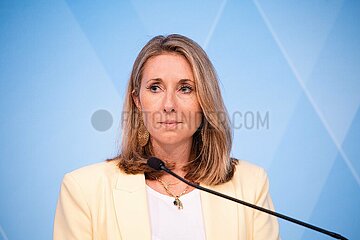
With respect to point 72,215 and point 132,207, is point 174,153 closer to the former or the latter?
point 132,207

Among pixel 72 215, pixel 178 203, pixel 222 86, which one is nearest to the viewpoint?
pixel 72 215

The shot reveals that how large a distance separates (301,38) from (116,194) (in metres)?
1.37

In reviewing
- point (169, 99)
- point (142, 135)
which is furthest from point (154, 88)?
point (142, 135)

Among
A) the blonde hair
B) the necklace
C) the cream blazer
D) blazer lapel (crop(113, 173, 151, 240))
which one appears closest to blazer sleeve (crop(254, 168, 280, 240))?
the cream blazer

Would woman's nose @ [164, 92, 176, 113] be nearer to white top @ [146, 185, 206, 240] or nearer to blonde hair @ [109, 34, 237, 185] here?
blonde hair @ [109, 34, 237, 185]

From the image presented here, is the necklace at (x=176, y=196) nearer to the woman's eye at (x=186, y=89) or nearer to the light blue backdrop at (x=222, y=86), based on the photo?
the woman's eye at (x=186, y=89)

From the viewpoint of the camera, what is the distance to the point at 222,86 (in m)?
2.51

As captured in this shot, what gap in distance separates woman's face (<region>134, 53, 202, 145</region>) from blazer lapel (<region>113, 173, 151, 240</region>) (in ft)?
0.57

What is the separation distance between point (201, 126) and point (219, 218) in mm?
396

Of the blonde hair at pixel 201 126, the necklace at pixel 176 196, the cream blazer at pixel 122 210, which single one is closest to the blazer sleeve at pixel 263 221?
the cream blazer at pixel 122 210

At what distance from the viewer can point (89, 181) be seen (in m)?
1.73

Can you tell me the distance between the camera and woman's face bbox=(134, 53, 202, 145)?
1.77 metres

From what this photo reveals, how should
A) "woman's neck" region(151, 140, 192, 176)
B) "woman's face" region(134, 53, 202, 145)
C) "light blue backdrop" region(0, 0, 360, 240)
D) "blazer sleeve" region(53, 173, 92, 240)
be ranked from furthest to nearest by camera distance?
1. "light blue backdrop" region(0, 0, 360, 240)
2. "woman's neck" region(151, 140, 192, 176)
3. "woman's face" region(134, 53, 202, 145)
4. "blazer sleeve" region(53, 173, 92, 240)

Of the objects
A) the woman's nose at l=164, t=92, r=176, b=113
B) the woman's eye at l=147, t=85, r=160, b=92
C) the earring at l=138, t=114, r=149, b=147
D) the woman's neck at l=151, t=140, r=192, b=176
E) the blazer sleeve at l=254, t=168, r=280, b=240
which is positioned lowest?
the blazer sleeve at l=254, t=168, r=280, b=240
